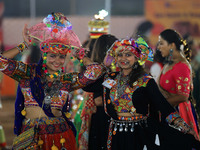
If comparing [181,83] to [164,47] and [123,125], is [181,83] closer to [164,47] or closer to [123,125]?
[164,47]

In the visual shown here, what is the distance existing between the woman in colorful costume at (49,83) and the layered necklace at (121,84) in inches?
7.8

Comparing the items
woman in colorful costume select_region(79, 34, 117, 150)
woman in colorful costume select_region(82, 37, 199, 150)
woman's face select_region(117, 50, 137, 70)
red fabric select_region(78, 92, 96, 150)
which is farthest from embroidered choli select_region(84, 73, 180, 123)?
red fabric select_region(78, 92, 96, 150)

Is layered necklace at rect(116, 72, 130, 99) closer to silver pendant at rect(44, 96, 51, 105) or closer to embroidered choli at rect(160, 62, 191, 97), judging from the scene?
silver pendant at rect(44, 96, 51, 105)

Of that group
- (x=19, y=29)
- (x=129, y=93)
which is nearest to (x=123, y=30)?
(x=19, y=29)

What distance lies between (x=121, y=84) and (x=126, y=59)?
0.22 m

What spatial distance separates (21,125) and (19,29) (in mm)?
8523

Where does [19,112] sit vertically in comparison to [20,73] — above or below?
below

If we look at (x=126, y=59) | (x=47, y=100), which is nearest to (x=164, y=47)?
(x=126, y=59)

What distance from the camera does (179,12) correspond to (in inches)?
425

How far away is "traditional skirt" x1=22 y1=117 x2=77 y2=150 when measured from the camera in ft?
9.85

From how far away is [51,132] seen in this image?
9.91 ft

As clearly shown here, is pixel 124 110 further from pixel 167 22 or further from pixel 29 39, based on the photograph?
pixel 167 22

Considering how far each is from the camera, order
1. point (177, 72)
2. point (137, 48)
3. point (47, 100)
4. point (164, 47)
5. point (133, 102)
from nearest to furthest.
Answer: point (47, 100) < point (133, 102) < point (137, 48) < point (177, 72) < point (164, 47)

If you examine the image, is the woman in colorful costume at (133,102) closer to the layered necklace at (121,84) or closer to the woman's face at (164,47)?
the layered necklace at (121,84)
